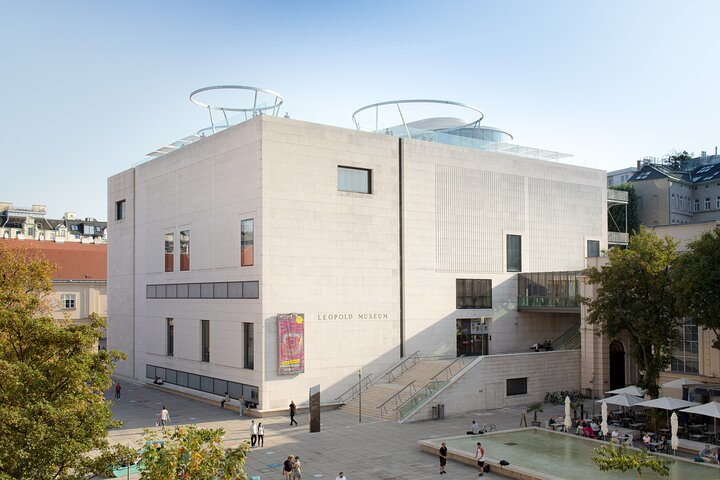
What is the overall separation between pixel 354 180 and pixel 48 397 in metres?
30.5

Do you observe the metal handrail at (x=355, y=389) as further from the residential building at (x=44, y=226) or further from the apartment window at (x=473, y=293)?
the residential building at (x=44, y=226)

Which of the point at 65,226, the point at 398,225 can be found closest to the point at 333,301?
the point at 398,225

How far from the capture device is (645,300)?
35.7 metres

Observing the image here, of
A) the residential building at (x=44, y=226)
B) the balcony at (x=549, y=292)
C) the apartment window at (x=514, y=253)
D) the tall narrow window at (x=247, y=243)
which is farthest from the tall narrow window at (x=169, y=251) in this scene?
the residential building at (x=44, y=226)

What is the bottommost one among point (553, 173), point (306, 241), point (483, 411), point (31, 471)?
point (483, 411)

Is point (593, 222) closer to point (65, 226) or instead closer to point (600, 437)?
point (600, 437)

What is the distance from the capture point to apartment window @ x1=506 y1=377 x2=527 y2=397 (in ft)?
148

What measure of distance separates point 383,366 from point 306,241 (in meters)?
10.1

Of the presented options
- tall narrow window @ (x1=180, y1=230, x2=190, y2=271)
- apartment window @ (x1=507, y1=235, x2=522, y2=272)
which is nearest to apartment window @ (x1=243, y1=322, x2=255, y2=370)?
tall narrow window @ (x1=180, y1=230, x2=190, y2=271)

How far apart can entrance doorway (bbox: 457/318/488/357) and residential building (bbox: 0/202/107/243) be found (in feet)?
221

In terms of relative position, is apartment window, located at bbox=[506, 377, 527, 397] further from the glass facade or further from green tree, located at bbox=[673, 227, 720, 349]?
green tree, located at bbox=[673, 227, 720, 349]

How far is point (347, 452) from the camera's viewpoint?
1257 inches

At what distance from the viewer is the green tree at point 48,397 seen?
52.2 ft

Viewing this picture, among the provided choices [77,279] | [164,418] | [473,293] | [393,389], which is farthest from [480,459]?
[77,279]
